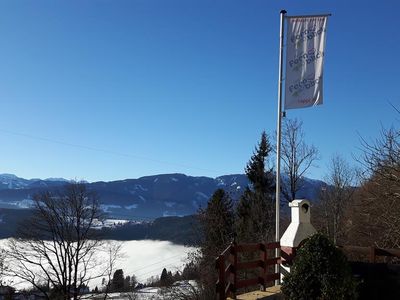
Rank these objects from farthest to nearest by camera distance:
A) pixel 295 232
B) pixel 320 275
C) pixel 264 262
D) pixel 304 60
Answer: pixel 304 60 < pixel 295 232 < pixel 264 262 < pixel 320 275

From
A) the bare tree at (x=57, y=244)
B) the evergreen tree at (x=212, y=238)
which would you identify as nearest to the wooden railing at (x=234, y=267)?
the evergreen tree at (x=212, y=238)

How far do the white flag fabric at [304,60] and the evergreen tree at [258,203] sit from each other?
20.5 m

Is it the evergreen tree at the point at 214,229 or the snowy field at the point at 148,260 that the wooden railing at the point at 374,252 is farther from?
the snowy field at the point at 148,260

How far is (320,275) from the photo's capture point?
8.73m

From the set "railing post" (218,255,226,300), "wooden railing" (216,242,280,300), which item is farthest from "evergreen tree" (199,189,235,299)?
"railing post" (218,255,226,300)

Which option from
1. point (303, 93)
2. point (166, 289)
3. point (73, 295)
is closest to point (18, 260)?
point (73, 295)

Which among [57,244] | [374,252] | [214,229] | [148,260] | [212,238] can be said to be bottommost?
[148,260]

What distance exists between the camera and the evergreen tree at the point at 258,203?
118ft

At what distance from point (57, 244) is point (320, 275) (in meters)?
36.2

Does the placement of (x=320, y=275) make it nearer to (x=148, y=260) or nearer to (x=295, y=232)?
(x=295, y=232)

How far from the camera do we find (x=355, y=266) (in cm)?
1061

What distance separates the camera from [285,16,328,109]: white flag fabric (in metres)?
13.6

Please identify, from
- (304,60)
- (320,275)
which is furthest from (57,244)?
(320,275)

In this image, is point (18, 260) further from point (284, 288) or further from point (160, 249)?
point (160, 249)
